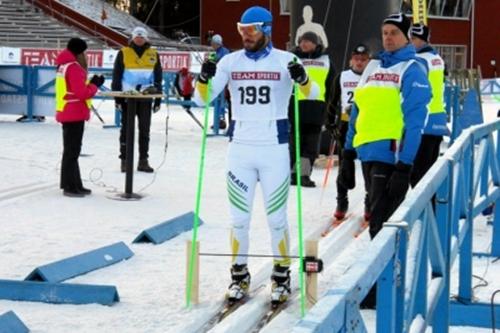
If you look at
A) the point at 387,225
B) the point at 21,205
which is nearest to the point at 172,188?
the point at 21,205

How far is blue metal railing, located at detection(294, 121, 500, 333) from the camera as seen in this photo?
108 inches

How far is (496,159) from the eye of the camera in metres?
7.57

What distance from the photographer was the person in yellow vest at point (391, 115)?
20.2ft

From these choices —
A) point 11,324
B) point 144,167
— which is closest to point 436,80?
point 11,324

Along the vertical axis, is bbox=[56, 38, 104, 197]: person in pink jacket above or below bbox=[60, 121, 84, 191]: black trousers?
above

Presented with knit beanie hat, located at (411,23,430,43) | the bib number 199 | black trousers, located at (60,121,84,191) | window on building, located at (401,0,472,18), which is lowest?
black trousers, located at (60,121,84,191)

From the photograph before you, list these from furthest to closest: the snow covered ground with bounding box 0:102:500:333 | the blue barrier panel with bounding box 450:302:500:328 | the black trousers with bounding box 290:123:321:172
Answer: the black trousers with bounding box 290:123:321:172 → the blue barrier panel with bounding box 450:302:500:328 → the snow covered ground with bounding box 0:102:500:333

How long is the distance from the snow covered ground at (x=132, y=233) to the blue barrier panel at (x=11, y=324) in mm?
114

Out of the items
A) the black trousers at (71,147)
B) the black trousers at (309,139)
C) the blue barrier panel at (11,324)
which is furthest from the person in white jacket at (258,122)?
the black trousers at (309,139)

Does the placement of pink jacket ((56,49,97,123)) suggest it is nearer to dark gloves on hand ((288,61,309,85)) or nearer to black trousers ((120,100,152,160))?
black trousers ((120,100,152,160))

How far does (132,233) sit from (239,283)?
2532 mm

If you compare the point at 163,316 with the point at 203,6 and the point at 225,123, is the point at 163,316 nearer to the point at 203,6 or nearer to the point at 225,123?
the point at 225,123

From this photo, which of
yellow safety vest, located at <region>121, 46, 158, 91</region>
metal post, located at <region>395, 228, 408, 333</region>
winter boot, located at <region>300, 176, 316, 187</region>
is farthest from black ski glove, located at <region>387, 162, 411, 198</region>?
yellow safety vest, located at <region>121, 46, 158, 91</region>

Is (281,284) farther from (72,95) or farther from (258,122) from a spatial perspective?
(72,95)
